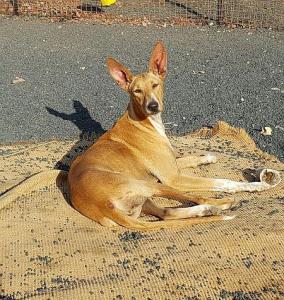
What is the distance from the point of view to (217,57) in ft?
37.8

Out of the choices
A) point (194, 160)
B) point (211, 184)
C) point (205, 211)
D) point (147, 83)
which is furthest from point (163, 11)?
point (205, 211)

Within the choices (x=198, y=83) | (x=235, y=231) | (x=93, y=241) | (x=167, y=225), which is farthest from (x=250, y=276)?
(x=198, y=83)

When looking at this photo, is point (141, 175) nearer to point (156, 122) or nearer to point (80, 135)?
point (156, 122)

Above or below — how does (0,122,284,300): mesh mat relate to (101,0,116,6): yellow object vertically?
above

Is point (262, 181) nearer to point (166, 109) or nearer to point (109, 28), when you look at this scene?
point (166, 109)

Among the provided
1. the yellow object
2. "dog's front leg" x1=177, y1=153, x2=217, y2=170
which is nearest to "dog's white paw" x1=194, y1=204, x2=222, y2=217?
"dog's front leg" x1=177, y1=153, x2=217, y2=170

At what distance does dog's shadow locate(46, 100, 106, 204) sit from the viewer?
6036 mm

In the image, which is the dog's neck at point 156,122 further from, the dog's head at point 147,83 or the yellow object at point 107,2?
the yellow object at point 107,2

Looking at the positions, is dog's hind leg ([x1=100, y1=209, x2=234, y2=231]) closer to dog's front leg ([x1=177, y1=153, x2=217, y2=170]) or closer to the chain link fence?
dog's front leg ([x1=177, y1=153, x2=217, y2=170])

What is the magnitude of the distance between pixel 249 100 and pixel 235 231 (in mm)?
4485

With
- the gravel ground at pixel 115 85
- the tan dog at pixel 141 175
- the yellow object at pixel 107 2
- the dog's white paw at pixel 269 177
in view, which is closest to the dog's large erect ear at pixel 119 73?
the tan dog at pixel 141 175

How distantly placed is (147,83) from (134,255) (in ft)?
6.62

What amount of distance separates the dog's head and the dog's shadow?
1.06 metres

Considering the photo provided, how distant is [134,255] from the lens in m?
4.48
